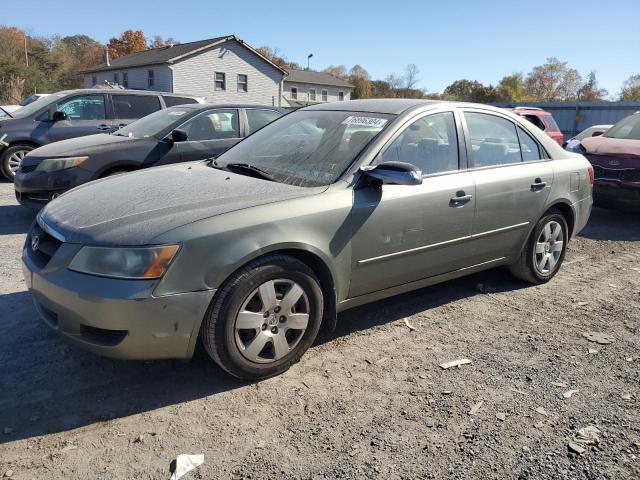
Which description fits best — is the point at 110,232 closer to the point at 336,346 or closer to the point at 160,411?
the point at 160,411

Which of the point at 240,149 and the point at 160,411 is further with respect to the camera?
the point at 240,149

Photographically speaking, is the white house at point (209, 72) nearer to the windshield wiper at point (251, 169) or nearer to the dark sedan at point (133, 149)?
the dark sedan at point (133, 149)

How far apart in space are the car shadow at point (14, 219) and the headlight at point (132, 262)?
4337 mm

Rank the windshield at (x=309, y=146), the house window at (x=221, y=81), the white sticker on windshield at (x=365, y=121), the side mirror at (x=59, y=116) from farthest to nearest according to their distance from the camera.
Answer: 1. the house window at (x=221, y=81)
2. the side mirror at (x=59, y=116)
3. the white sticker on windshield at (x=365, y=121)
4. the windshield at (x=309, y=146)

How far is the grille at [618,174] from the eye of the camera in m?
7.40

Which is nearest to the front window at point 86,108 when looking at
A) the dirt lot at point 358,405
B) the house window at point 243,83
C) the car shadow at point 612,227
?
the dirt lot at point 358,405

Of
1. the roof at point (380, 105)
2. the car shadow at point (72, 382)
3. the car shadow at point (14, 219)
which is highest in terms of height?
the roof at point (380, 105)

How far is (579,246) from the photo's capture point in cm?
668

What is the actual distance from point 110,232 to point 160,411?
1.01m

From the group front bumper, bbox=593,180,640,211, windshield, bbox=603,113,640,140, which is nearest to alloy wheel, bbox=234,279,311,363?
front bumper, bbox=593,180,640,211

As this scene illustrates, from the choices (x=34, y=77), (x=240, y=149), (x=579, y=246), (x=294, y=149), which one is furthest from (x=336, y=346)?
(x=34, y=77)

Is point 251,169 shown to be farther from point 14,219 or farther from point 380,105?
point 14,219

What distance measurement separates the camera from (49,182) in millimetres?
6262

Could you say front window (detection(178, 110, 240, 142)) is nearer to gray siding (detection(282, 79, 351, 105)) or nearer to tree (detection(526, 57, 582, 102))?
gray siding (detection(282, 79, 351, 105))
